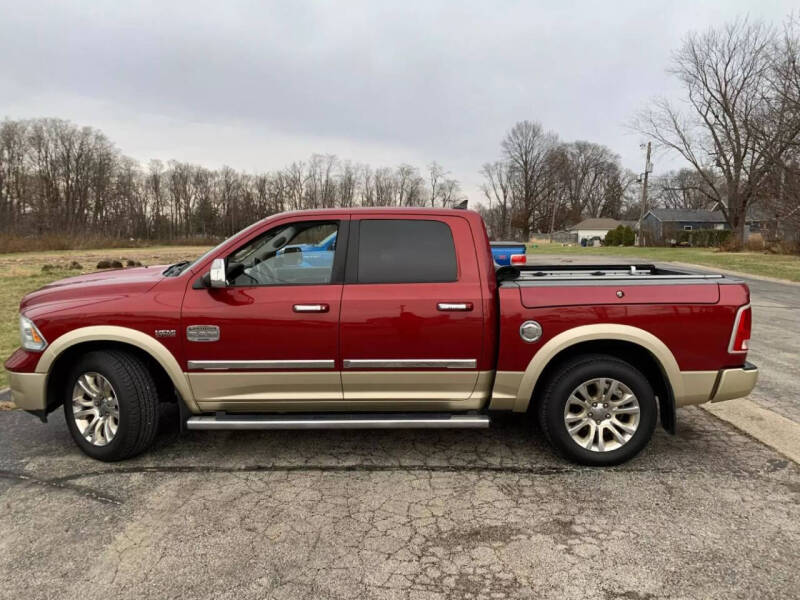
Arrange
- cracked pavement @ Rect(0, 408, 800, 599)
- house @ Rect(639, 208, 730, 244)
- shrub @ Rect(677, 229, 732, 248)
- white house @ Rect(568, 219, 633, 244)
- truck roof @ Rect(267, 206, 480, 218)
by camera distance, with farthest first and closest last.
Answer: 1. white house @ Rect(568, 219, 633, 244)
2. house @ Rect(639, 208, 730, 244)
3. shrub @ Rect(677, 229, 732, 248)
4. truck roof @ Rect(267, 206, 480, 218)
5. cracked pavement @ Rect(0, 408, 800, 599)

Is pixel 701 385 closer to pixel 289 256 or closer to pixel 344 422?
pixel 344 422

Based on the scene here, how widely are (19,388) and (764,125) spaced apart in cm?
3305

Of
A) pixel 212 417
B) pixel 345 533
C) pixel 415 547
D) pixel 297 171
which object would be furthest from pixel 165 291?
pixel 297 171

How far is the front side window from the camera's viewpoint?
3664 mm

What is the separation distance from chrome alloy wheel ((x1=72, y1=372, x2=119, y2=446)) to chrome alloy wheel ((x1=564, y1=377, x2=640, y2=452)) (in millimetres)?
3244

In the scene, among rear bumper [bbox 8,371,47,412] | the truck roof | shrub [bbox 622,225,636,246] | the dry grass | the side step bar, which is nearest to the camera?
the side step bar

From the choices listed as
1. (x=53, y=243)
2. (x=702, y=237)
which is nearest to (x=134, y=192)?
(x=53, y=243)

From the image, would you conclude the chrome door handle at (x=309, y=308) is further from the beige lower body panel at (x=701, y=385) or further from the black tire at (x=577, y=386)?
the black tire at (x=577, y=386)

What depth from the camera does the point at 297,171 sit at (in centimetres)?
8981

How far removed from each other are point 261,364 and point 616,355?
2.54 metres

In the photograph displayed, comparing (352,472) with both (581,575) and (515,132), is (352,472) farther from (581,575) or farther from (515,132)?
(515,132)

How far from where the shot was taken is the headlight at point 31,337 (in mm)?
3616

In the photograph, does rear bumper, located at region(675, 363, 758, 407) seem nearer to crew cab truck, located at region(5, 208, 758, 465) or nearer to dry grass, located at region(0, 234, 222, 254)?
crew cab truck, located at region(5, 208, 758, 465)

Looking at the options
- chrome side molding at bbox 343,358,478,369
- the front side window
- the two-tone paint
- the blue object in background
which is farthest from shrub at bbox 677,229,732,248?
the front side window
